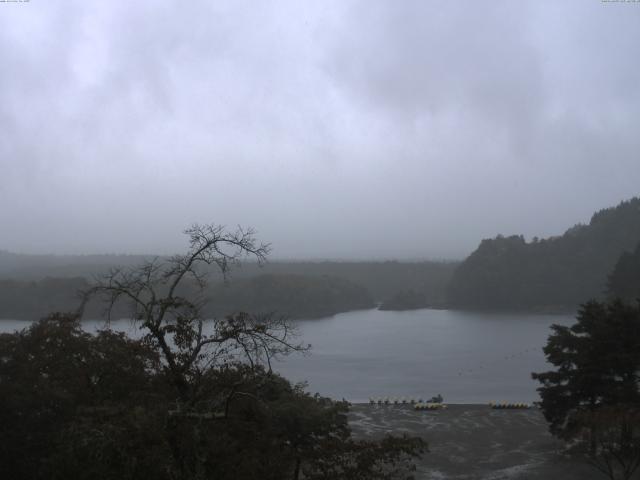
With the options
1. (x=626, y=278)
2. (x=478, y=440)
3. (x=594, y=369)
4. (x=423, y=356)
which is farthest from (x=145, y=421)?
(x=626, y=278)

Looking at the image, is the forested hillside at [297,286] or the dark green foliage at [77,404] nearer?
the dark green foliage at [77,404]

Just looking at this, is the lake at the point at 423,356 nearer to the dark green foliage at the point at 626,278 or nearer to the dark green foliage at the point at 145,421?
the dark green foliage at the point at 626,278

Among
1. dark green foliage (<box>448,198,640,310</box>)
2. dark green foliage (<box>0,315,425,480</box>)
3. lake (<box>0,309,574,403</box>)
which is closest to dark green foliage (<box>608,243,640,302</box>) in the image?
lake (<box>0,309,574,403</box>)

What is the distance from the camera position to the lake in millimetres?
23266

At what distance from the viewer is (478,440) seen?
Answer: 1265 centimetres

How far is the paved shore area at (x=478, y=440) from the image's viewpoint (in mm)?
10016

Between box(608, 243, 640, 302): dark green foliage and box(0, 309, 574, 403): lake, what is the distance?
494 cm

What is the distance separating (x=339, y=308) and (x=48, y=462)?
163 ft

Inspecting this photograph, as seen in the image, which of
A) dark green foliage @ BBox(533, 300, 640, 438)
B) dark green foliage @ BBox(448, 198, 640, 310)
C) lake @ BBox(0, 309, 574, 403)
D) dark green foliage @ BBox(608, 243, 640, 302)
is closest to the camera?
dark green foliage @ BBox(533, 300, 640, 438)

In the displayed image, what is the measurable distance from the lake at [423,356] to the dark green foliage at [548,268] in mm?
3817

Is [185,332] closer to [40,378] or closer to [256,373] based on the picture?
[256,373]

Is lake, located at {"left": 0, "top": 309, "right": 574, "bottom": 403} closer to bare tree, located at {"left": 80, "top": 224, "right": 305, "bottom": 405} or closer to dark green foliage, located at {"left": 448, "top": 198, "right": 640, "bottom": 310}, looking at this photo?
dark green foliage, located at {"left": 448, "top": 198, "right": 640, "bottom": 310}

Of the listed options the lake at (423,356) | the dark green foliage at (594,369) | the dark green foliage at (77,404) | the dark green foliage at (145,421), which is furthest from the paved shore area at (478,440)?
the dark green foliage at (77,404)

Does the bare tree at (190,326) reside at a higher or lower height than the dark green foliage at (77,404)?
higher
